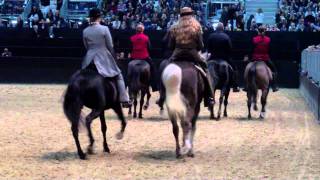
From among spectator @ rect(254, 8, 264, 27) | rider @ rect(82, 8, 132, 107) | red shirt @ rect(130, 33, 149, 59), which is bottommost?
spectator @ rect(254, 8, 264, 27)

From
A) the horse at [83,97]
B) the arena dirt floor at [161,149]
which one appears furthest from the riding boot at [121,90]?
the arena dirt floor at [161,149]

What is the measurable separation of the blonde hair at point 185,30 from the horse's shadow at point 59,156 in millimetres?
2422

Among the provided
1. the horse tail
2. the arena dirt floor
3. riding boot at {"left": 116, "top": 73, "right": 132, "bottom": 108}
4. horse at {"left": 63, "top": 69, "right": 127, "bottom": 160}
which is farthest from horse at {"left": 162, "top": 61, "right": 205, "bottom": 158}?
horse at {"left": 63, "top": 69, "right": 127, "bottom": 160}

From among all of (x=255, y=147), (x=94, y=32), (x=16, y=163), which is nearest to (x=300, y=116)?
(x=255, y=147)

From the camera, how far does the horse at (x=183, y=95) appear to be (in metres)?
11.3

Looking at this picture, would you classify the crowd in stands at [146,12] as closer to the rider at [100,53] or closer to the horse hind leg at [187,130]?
the rider at [100,53]

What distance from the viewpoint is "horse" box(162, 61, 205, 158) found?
37.1ft

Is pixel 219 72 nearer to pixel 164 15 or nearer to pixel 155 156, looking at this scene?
pixel 155 156

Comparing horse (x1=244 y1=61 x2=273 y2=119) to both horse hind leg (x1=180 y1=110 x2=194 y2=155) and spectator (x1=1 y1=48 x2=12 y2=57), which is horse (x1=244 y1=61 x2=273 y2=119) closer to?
horse hind leg (x1=180 y1=110 x2=194 y2=155)

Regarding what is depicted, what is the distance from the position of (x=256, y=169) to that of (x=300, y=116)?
8.93m

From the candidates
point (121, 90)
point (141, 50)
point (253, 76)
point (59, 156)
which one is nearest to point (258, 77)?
point (253, 76)

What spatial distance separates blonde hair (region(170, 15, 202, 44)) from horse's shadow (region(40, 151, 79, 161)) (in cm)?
242

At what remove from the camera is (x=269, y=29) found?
3472cm

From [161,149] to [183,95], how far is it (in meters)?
1.44
